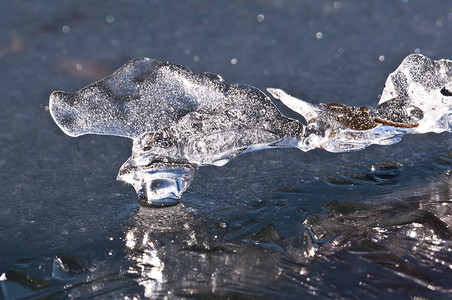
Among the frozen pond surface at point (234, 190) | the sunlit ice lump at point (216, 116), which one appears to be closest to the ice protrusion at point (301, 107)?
the sunlit ice lump at point (216, 116)

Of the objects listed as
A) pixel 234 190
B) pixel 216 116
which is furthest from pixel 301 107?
pixel 234 190

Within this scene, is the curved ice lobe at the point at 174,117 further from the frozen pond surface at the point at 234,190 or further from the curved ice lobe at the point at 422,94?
A: the curved ice lobe at the point at 422,94

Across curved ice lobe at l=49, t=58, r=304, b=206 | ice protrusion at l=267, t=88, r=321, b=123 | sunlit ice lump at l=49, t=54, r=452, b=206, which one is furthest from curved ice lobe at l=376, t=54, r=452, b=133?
curved ice lobe at l=49, t=58, r=304, b=206

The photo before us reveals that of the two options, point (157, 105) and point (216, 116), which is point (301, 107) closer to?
point (216, 116)

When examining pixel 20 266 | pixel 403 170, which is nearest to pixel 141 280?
pixel 20 266

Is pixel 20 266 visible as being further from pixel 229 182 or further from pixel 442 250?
pixel 442 250

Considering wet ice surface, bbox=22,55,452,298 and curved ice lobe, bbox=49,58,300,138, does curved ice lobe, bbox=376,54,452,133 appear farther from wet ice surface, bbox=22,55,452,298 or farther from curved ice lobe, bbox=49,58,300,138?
curved ice lobe, bbox=49,58,300,138
